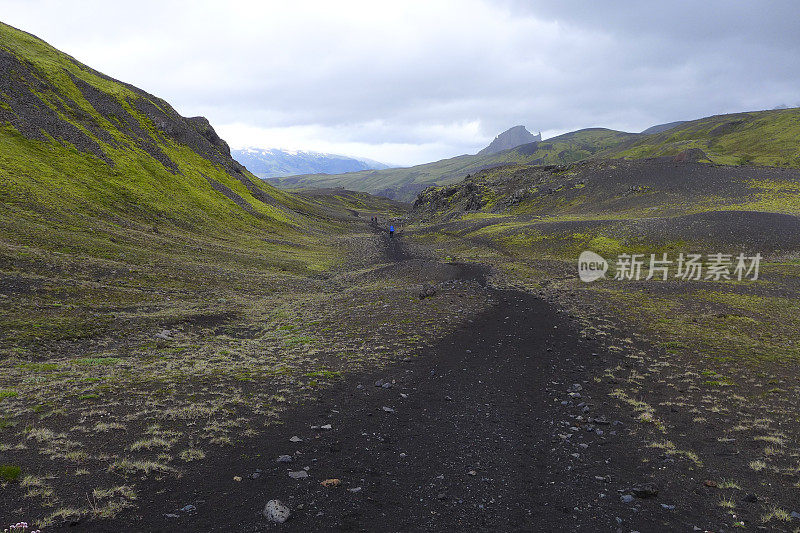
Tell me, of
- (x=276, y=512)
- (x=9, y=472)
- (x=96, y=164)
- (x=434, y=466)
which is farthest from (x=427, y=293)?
(x=96, y=164)

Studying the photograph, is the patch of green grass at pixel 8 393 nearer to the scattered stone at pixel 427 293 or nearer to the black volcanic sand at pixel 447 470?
the black volcanic sand at pixel 447 470

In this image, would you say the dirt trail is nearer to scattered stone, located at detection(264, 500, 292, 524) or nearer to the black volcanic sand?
the black volcanic sand

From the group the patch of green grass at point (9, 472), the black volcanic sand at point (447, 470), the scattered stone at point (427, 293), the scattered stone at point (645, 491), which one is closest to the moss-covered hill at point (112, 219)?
the patch of green grass at point (9, 472)

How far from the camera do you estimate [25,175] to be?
1821 inches

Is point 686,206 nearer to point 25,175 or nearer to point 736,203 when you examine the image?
point 736,203

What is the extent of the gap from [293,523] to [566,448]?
29.0 feet

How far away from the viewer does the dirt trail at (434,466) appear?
859 cm

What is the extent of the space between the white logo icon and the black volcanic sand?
29712 mm

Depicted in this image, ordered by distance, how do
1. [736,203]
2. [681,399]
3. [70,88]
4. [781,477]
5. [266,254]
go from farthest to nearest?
[70,88] < [736,203] < [266,254] < [681,399] < [781,477]

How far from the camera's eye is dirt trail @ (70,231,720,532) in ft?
28.2

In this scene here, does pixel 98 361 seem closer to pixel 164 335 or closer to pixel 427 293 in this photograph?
pixel 164 335

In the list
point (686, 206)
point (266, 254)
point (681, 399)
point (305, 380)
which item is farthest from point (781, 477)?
point (686, 206)

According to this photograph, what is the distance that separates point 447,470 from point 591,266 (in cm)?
4402

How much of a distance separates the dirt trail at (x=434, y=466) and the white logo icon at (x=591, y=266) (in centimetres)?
2825
